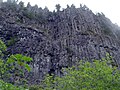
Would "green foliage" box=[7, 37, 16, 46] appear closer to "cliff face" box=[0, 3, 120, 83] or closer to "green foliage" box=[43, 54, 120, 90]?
"cliff face" box=[0, 3, 120, 83]

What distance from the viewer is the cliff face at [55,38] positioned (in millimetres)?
52000

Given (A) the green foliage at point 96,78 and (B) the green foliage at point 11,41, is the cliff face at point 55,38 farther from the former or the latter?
(A) the green foliage at point 96,78

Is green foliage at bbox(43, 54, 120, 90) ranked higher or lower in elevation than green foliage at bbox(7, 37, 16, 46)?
lower

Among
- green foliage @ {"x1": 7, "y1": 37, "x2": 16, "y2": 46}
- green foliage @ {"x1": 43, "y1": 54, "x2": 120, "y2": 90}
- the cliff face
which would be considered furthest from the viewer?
green foliage @ {"x1": 7, "y1": 37, "x2": 16, "y2": 46}

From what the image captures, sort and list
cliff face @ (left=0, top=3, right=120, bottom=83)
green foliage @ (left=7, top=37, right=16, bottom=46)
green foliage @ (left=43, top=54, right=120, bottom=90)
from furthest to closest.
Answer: green foliage @ (left=7, top=37, right=16, bottom=46) → cliff face @ (left=0, top=3, right=120, bottom=83) → green foliage @ (left=43, top=54, right=120, bottom=90)

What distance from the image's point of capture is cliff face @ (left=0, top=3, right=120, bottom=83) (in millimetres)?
52000

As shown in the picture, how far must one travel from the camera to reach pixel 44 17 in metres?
77.8

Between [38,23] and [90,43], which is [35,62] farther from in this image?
[38,23]

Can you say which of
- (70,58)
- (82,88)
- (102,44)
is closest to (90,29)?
(102,44)

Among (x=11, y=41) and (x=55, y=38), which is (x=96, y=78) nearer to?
(x=11, y=41)

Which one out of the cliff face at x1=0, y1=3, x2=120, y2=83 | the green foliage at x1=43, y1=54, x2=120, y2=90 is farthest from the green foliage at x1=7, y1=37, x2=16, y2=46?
the green foliage at x1=43, y1=54, x2=120, y2=90

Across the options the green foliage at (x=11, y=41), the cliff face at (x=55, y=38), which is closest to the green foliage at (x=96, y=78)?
the cliff face at (x=55, y=38)

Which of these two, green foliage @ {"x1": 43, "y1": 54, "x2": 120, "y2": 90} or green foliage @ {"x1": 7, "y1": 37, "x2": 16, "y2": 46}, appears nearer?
green foliage @ {"x1": 43, "y1": 54, "x2": 120, "y2": 90}

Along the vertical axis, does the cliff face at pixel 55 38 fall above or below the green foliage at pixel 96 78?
above
